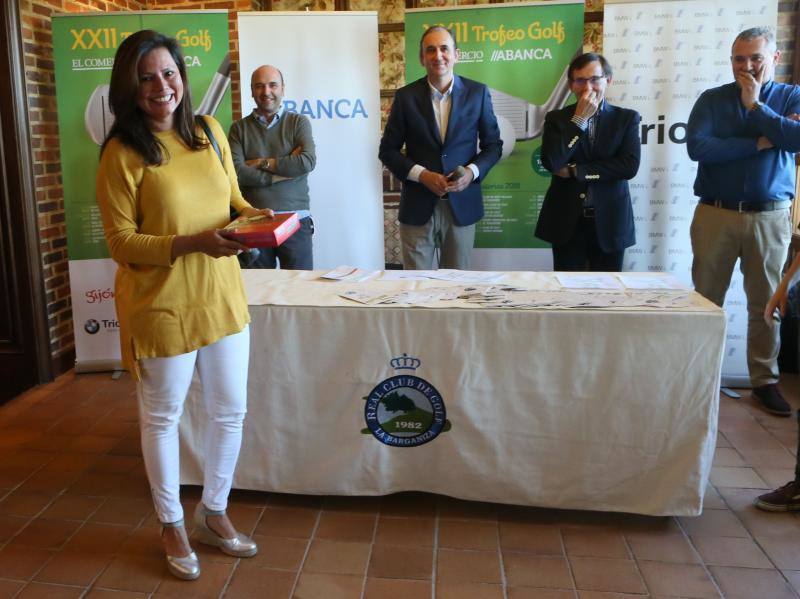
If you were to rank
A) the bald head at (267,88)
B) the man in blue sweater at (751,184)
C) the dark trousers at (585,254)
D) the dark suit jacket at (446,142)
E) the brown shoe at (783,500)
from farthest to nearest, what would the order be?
the bald head at (267,88) → the dark suit jacket at (446,142) → the dark trousers at (585,254) → the man in blue sweater at (751,184) → the brown shoe at (783,500)

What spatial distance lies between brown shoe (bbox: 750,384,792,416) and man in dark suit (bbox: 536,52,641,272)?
0.90 m

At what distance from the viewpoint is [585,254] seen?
11.5 feet

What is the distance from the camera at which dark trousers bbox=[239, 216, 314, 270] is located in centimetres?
389

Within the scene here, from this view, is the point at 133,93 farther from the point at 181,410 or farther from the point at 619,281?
the point at 619,281

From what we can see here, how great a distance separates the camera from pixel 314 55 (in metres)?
4.05

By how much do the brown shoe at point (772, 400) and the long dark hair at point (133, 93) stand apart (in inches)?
115

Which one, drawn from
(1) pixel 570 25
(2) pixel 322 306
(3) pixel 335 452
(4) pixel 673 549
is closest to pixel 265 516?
(3) pixel 335 452

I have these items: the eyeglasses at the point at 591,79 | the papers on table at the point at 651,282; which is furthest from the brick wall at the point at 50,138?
the papers on table at the point at 651,282

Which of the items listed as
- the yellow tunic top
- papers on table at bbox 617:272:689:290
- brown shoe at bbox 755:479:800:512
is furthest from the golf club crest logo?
brown shoe at bbox 755:479:800:512

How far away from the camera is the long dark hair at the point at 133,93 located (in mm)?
1749

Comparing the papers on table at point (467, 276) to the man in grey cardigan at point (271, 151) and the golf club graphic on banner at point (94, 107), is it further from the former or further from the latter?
the golf club graphic on banner at point (94, 107)

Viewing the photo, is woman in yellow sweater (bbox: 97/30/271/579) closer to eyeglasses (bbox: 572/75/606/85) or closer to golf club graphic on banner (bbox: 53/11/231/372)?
eyeglasses (bbox: 572/75/606/85)

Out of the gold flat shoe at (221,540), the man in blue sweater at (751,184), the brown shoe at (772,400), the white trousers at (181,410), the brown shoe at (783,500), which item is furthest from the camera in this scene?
the brown shoe at (772,400)

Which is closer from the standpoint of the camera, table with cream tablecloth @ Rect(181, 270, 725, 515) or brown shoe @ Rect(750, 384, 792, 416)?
table with cream tablecloth @ Rect(181, 270, 725, 515)
